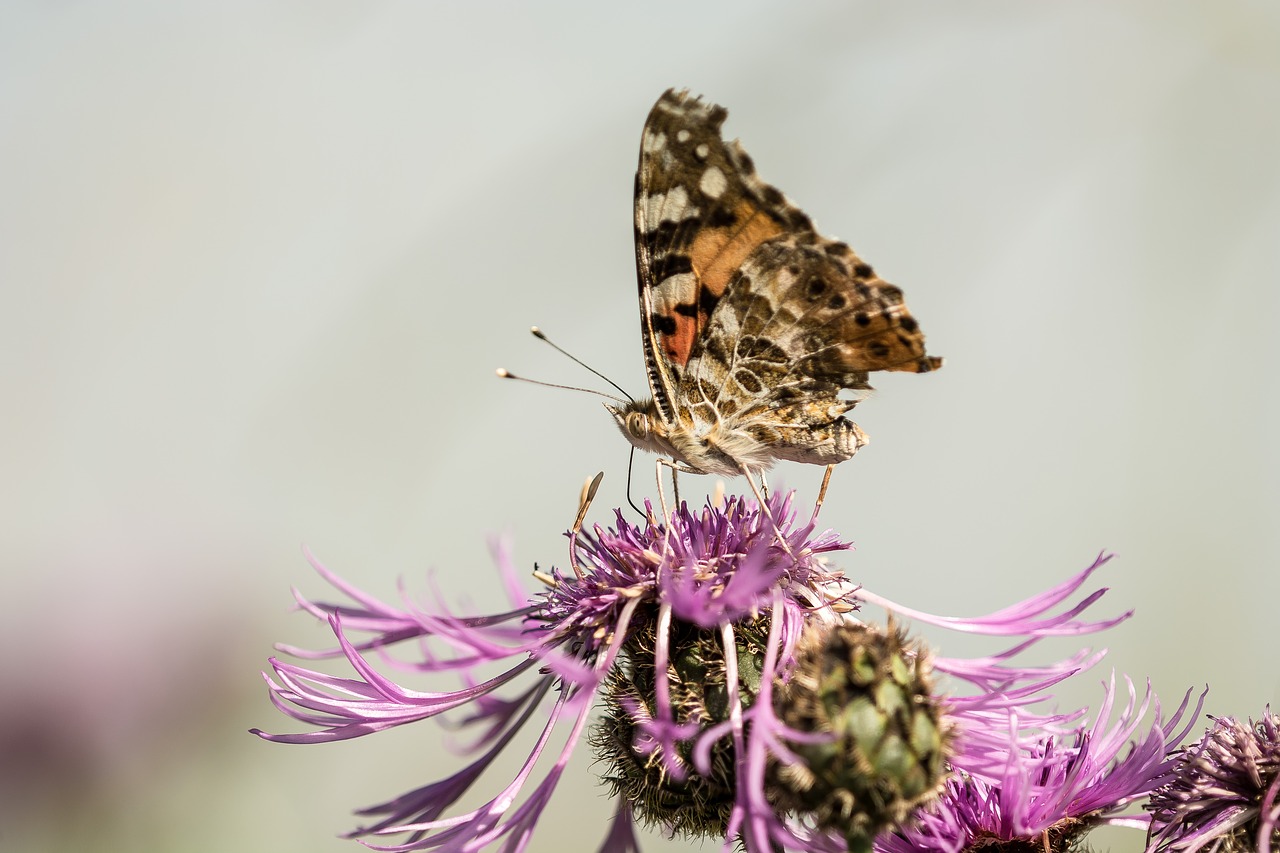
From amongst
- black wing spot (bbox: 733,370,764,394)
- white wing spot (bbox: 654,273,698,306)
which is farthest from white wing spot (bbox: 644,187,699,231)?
black wing spot (bbox: 733,370,764,394)

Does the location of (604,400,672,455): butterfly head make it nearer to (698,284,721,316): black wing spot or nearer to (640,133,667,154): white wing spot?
(698,284,721,316): black wing spot

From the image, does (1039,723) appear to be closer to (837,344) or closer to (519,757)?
(837,344)

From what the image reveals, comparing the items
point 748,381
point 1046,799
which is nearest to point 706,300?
point 748,381

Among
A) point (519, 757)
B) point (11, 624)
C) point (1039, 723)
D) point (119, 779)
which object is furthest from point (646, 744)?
point (519, 757)

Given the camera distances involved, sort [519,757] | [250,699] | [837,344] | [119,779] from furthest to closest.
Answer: [519,757], [250,699], [119,779], [837,344]

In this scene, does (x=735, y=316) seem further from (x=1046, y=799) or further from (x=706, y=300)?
(x=1046, y=799)

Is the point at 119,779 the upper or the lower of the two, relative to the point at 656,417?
lower
